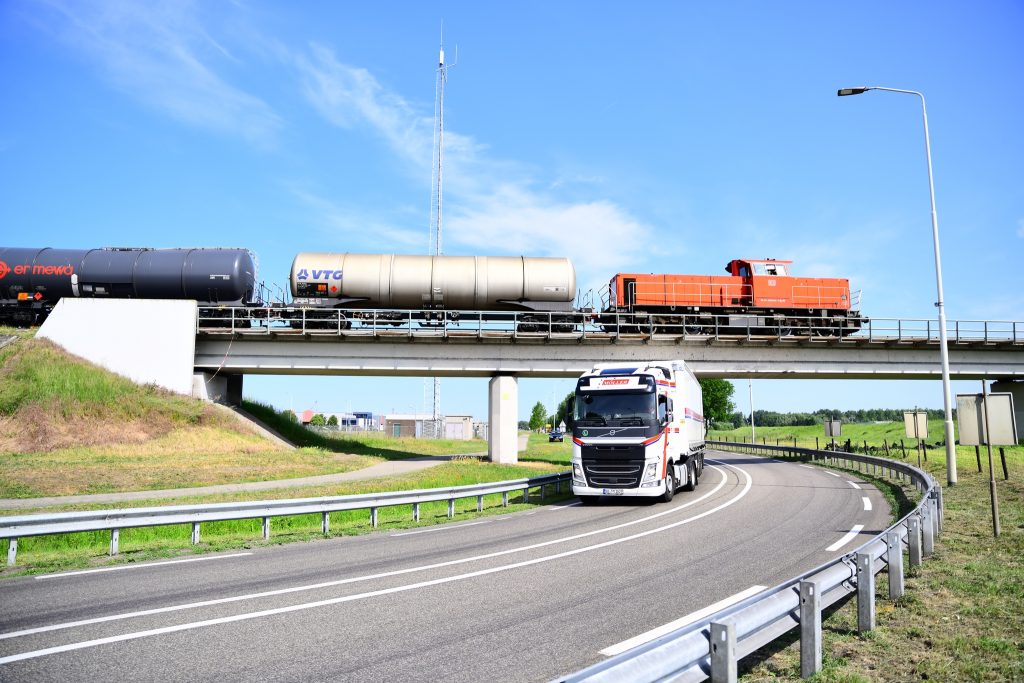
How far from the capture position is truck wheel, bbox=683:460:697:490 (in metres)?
20.0

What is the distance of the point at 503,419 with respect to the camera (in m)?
30.4

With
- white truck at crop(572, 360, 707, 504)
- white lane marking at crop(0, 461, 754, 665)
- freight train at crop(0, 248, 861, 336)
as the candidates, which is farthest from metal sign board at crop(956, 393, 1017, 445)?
freight train at crop(0, 248, 861, 336)

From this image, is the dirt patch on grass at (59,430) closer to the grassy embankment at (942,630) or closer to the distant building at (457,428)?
the grassy embankment at (942,630)

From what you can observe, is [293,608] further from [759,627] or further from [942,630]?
[942,630]

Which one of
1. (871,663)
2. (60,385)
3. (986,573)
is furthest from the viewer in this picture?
(60,385)

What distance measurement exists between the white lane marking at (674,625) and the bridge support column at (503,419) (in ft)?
73.6

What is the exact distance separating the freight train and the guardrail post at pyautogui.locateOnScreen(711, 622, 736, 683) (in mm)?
26443

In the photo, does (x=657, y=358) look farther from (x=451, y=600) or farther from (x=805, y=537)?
(x=451, y=600)

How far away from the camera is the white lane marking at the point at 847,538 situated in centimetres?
1033

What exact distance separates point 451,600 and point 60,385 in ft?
88.2

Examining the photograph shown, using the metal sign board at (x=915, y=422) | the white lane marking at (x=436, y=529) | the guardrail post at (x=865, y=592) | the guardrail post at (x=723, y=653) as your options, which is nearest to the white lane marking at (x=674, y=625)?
the guardrail post at (x=865, y=592)

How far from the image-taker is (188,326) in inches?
1168

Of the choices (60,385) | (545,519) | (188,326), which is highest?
(188,326)

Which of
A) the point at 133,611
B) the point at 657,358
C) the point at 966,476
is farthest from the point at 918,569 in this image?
the point at 657,358
